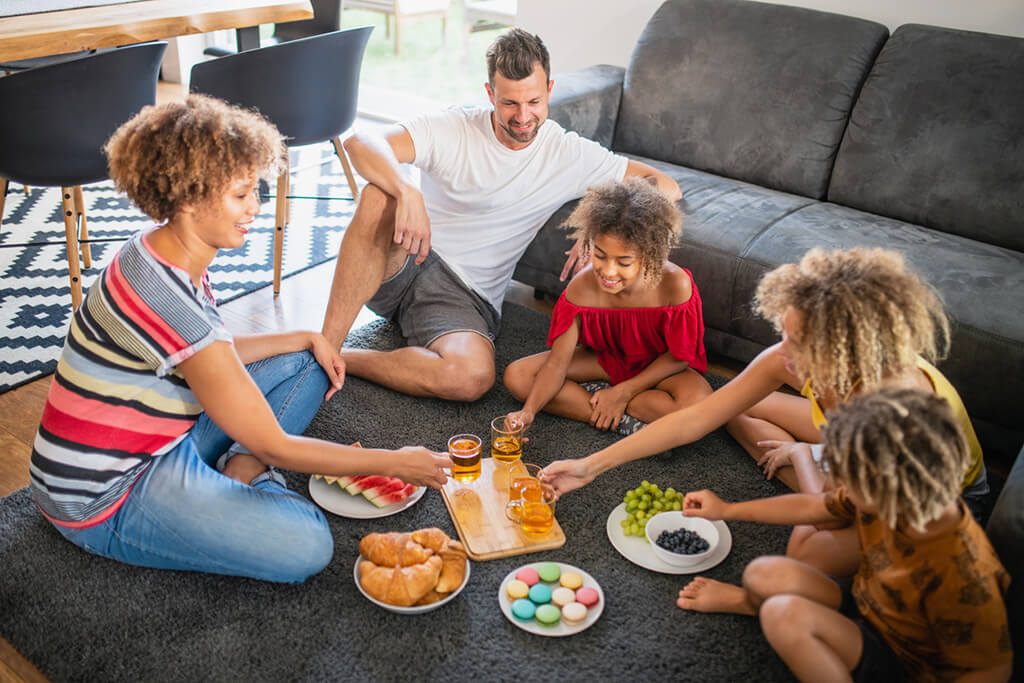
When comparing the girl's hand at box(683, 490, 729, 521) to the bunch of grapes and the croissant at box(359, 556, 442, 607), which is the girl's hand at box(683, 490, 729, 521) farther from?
the croissant at box(359, 556, 442, 607)

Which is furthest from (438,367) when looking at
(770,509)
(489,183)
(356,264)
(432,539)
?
(770,509)

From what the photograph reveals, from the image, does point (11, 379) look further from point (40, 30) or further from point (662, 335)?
point (662, 335)

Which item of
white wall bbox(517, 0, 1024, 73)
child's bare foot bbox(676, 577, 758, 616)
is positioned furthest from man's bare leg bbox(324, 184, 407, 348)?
white wall bbox(517, 0, 1024, 73)

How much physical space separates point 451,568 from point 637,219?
36.1 inches

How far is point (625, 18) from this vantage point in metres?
3.56

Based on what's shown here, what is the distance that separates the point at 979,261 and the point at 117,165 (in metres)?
2.14

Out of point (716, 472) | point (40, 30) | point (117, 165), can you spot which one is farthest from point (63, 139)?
point (716, 472)

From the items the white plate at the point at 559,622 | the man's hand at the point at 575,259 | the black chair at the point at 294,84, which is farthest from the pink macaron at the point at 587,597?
the black chair at the point at 294,84

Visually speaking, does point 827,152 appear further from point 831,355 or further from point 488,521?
point 488,521

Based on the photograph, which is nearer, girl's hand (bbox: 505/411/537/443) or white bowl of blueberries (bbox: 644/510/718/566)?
white bowl of blueberries (bbox: 644/510/718/566)

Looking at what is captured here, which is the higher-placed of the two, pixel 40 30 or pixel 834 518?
pixel 40 30

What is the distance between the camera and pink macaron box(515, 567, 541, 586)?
1723 mm

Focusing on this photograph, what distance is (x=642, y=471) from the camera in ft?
6.97

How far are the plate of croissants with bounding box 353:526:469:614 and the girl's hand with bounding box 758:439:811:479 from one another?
79cm
